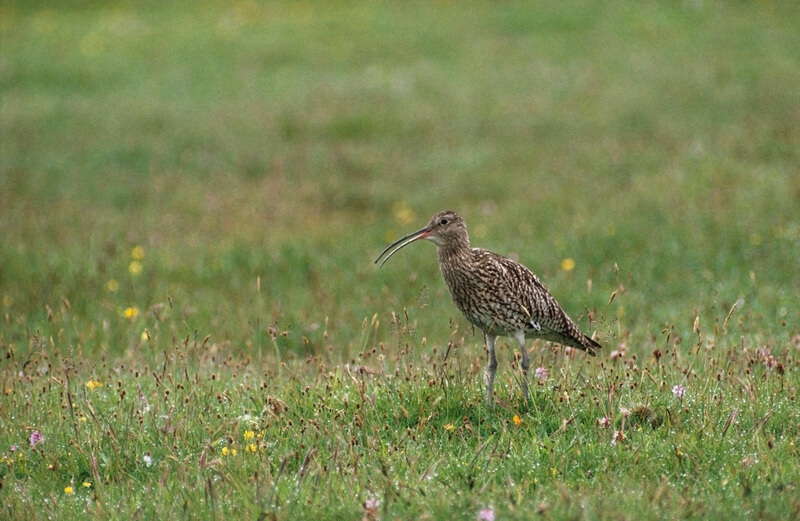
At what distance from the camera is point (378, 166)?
563 inches

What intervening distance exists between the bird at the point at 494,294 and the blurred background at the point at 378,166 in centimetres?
22

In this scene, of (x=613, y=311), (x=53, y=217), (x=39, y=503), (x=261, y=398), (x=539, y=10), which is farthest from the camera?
(x=539, y=10)

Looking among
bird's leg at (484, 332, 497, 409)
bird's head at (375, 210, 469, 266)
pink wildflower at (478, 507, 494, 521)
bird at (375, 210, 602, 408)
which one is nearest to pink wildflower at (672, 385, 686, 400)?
bird at (375, 210, 602, 408)

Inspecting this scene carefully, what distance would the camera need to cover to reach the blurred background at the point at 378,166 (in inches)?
371

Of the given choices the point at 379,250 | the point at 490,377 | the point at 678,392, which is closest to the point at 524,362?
the point at 490,377

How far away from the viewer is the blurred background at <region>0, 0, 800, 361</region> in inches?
371

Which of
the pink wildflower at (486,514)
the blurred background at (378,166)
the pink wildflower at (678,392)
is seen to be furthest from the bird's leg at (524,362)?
the pink wildflower at (486,514)

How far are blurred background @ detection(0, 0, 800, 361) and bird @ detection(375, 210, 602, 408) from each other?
22 cm

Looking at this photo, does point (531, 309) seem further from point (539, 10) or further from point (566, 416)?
point (539, 10)

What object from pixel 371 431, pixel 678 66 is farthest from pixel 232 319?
pixel 678 66

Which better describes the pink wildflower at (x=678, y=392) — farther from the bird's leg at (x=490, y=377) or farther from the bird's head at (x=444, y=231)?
the bird's head at (x=444, y=231)

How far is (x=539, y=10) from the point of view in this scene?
21594 mm

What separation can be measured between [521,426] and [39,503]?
99.5 inches

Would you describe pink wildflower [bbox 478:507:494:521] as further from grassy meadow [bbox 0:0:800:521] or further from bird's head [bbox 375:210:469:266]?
bird's head [bbox 375:210:469:266]
